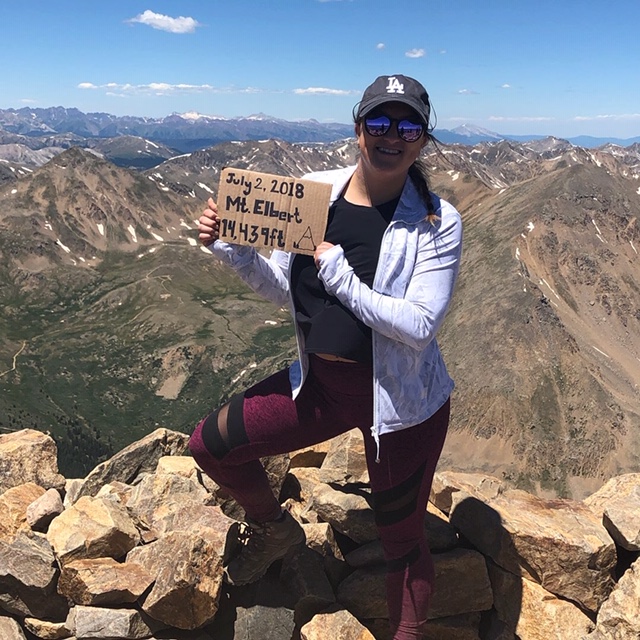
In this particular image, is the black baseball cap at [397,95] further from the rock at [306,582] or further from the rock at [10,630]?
the rock at [10,630]

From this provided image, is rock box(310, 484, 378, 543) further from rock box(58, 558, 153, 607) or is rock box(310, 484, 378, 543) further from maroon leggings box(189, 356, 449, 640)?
rock box(58, 558, 153, 607)

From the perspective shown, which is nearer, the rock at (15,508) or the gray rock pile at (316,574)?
the gray rock pile at (316,574)

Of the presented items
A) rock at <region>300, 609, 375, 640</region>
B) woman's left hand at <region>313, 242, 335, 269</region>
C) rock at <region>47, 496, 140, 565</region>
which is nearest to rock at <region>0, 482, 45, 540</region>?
rock at <region>47, 496, 140, 565</region>

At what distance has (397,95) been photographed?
20.2 ft

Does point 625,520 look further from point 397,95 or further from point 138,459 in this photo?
point 138,459

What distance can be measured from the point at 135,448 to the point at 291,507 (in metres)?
4.85

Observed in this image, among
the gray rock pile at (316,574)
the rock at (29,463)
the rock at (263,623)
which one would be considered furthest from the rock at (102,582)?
the rock at (29,463)

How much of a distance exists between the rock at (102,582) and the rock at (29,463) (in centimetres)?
427

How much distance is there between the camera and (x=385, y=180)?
661 centimetres

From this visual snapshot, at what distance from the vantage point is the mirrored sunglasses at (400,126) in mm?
6234

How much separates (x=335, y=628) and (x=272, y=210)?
6.17m

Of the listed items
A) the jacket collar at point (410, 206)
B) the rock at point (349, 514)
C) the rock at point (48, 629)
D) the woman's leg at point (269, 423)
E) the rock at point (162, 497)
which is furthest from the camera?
the rock at point (162, 497)

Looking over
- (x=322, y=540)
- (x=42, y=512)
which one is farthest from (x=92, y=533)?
(x=322, y=540)

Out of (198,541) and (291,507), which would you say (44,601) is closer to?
(198,541)
